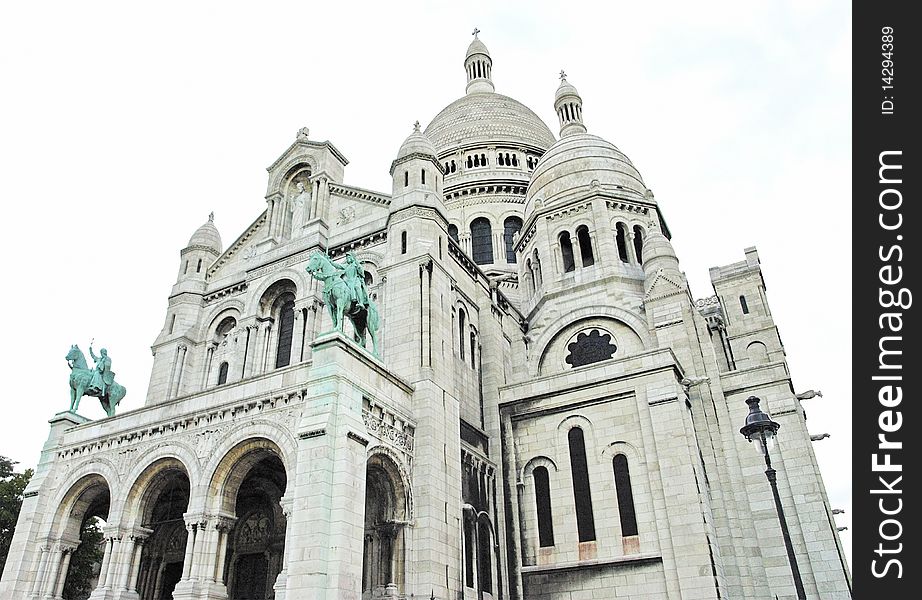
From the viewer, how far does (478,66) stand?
68000mm

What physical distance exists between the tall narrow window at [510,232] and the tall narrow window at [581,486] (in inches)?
860

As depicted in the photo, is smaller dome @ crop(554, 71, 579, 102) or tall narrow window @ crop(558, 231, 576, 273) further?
smaller dome @ crop(554, 71, 579, 102)

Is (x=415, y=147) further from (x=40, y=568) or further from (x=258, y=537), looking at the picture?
(x=40, y=568)

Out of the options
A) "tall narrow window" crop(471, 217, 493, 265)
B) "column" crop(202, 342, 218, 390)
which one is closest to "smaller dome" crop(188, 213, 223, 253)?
"column" crop(202, 342, 218, 390)

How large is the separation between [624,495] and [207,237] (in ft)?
75.5

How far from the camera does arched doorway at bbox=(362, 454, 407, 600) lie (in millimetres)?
18625

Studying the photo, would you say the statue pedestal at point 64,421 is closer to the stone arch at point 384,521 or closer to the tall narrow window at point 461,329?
the stone arch at point 384,521

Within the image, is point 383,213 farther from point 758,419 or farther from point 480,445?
point 758,419

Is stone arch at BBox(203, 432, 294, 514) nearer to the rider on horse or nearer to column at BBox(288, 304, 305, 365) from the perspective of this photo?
column at BBox(288, 304, 305, 365)

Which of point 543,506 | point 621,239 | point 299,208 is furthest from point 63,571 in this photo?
point 621,239

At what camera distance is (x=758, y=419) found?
567 inches

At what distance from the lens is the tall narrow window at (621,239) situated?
32375 mm

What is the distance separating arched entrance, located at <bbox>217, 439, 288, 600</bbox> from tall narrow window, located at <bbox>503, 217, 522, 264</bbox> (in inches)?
1032
